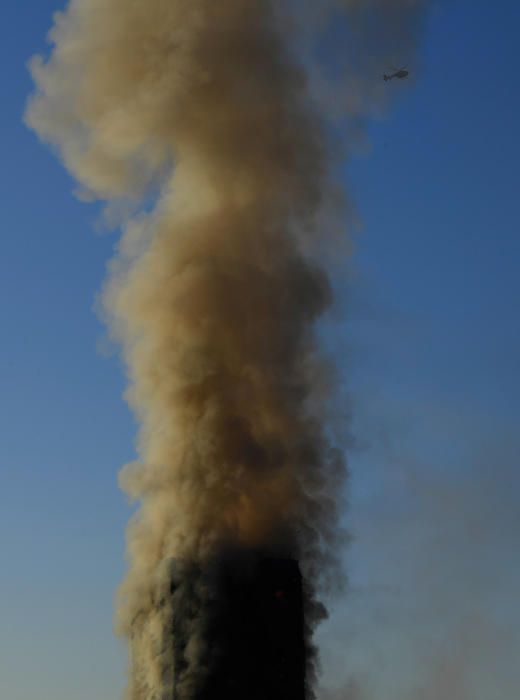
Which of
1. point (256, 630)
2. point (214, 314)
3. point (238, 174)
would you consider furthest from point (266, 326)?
point (256, 630)

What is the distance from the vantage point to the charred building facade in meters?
126

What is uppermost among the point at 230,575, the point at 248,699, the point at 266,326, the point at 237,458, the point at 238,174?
the point at 238,174

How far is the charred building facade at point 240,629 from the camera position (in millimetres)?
125750

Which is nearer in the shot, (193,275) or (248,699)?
(248,699)

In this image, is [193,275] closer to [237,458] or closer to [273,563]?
[237,458]

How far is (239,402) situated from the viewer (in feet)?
438

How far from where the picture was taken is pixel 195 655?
412 feet

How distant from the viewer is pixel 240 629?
127188 mm

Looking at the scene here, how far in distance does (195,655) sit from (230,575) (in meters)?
6.85

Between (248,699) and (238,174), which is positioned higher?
(238,174)

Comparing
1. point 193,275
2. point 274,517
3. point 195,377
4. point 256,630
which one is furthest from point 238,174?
point 256,630

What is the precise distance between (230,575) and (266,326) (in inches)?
865

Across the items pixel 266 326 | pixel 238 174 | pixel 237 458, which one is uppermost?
pixel 238 174

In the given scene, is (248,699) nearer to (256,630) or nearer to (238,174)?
(256,630)
